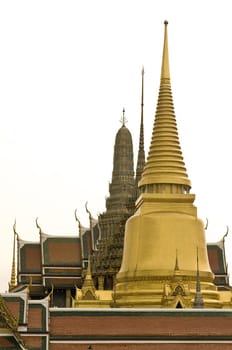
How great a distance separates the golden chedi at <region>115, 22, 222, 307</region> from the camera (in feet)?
102

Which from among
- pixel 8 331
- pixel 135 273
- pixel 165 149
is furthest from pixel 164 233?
pixel 8 331

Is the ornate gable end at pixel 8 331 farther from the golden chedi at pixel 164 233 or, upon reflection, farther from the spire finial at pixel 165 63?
the spire finial at pixel 165 63

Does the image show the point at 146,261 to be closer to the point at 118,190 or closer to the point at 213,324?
the point at 213,324

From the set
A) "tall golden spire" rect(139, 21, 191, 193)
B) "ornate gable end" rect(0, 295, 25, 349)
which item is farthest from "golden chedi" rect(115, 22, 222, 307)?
"ornate gable end" rect(0, 295, 25, 349)

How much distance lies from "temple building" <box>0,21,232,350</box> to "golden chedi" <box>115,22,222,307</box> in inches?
1.3

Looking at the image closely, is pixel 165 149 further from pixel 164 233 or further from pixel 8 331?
pixel 8 331

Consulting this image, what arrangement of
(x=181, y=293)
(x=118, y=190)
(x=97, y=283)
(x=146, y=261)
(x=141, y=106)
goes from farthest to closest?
(x=118, y=190), (x=141, y=106), (x=97, y=283), (x=146, y=261), (x=181, y=293)

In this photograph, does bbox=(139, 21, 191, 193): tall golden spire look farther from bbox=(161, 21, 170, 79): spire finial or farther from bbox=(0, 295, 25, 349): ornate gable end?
bbox=(0, 295, 25, 349): ornate gable end

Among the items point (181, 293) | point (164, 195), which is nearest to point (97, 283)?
point (164, 195)

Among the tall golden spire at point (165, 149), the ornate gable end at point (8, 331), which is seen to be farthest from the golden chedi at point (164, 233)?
the ornate gable end at point (8, 331)

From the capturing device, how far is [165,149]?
33688 mm

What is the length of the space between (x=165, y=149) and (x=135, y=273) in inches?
174

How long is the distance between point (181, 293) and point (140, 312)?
523cm

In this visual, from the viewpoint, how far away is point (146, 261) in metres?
32.0
